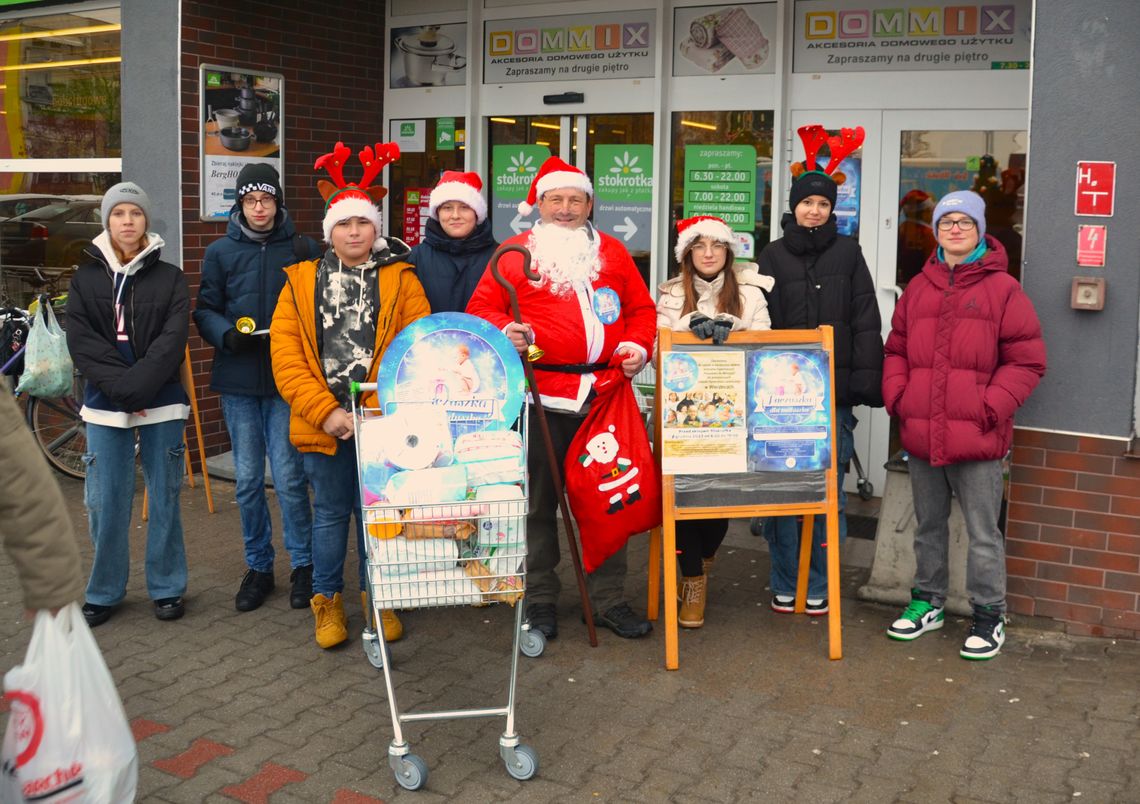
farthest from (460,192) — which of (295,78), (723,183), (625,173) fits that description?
(295,78)

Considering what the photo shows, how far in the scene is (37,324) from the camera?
7.57 metres

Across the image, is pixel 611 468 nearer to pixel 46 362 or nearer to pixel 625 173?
pixel 625 173

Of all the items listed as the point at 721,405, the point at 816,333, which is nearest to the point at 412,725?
the point at 721,405

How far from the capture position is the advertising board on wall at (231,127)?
28.4ft

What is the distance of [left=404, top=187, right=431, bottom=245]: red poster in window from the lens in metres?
9.53

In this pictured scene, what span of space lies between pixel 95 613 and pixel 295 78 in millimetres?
4508

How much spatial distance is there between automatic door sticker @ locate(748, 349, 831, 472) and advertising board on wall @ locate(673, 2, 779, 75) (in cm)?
307

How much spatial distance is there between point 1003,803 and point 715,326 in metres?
2.17

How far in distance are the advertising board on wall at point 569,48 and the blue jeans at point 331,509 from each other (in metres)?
3.97

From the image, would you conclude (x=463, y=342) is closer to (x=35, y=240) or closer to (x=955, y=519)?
(x=955, y=519)

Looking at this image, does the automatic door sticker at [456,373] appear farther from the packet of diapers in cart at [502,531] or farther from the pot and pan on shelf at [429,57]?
the pot and pan on shelf at [429,57]

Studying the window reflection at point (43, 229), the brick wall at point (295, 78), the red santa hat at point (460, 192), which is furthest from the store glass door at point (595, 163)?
the window reflection at point (43, 229)

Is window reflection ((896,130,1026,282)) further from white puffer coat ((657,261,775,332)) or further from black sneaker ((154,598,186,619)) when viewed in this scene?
black sneaker ((154,598,186,619))

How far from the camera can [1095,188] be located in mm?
5488
